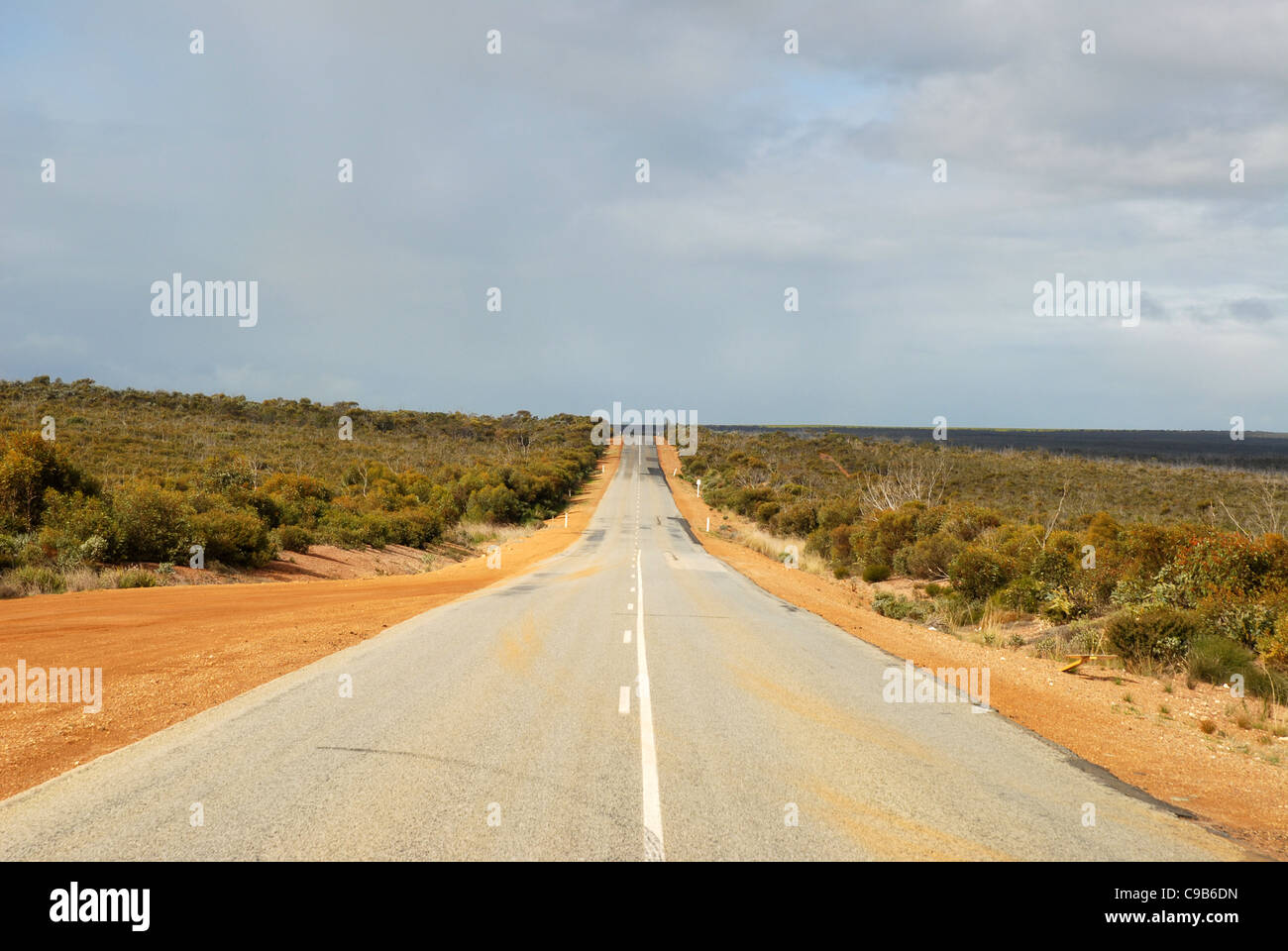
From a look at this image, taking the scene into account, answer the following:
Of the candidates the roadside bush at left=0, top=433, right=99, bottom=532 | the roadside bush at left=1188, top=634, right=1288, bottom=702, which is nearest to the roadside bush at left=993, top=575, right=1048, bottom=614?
the roadside bush at left=1188, top=634, right=1288, bottom=702

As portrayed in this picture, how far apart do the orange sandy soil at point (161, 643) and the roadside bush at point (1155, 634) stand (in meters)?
12.6

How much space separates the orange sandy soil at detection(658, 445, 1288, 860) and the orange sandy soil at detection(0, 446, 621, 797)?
9276mm

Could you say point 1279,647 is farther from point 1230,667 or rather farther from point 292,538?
point 292,538

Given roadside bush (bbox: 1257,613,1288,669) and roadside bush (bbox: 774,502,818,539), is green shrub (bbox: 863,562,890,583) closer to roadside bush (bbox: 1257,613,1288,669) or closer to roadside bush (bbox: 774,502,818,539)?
roadside bush (bbox: 774,502,818,539)

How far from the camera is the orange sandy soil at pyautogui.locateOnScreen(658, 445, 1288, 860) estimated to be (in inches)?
246

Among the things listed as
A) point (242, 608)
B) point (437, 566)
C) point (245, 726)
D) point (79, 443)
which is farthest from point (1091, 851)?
point (79, 443)

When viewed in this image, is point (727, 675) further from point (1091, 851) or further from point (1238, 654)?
point (1238, 654)

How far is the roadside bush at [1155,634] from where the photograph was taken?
12023 millimetres

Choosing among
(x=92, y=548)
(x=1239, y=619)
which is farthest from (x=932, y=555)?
(x=92, y=548)

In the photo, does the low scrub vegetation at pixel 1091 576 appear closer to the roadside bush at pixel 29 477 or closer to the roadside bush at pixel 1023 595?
the roadside bush at pixel 1023 595

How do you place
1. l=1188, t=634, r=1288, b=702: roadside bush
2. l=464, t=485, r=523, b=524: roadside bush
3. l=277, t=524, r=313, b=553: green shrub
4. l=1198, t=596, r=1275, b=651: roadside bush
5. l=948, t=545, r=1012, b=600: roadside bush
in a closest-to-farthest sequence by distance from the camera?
l=1188, t=634, r=1288, b=702: roadside bush → l=1198, t=596, r=1275, b=651: roadside bush → l=948, t=545, r=1012, b=600: roadside bush → l=277, t=524, r=313, b=553: green shrub → l=464, t=485, r=523, b=524: roadside bush

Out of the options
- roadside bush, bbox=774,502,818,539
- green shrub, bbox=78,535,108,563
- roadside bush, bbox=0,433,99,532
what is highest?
roadside bush, bbox=0,433,99,532

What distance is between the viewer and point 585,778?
594 cm
